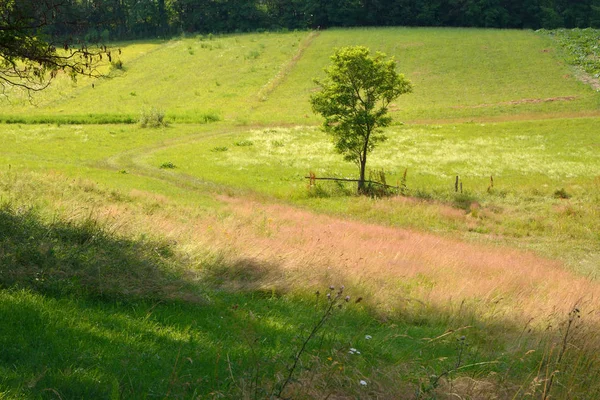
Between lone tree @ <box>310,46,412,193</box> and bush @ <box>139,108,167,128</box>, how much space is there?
26050 mm

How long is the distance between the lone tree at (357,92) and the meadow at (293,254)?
347cm

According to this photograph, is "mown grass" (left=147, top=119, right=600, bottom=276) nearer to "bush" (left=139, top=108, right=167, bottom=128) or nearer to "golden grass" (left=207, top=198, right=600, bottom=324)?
"bush" (left=139, top=108, right=167, bottom=128)

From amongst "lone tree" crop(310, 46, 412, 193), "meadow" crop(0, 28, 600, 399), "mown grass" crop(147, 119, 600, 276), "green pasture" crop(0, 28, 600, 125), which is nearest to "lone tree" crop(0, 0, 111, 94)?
"meadow" crop(0, 28, 600, 399)

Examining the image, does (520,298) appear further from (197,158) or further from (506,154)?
(506,154)

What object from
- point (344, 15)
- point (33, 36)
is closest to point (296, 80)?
point (344, 15)

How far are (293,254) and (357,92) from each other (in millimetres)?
27069

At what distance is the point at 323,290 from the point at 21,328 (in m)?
5.04

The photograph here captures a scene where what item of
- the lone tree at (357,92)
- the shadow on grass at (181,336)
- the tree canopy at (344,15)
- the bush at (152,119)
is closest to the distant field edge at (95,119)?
the bush at (152,119)

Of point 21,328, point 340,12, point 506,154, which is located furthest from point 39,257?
point 340,12

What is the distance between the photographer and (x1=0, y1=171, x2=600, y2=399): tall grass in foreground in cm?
545

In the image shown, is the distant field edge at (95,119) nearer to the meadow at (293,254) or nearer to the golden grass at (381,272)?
the meadow at (293,254)

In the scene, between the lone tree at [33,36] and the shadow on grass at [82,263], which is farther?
the lone tree at [33,36]

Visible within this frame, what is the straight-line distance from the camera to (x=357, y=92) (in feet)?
123

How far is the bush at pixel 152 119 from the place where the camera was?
5887 centimetres
